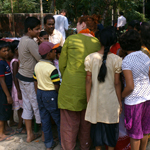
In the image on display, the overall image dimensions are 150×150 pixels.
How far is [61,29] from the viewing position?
5.46 meters

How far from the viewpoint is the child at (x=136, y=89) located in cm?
230

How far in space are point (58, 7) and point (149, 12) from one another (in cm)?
1320

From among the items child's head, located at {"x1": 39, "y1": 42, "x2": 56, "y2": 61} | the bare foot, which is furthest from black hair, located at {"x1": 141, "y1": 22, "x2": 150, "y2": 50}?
the bare foot

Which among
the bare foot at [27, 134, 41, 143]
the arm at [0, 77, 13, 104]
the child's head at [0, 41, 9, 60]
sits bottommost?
the bare foot at [27, 134, 41, 143]

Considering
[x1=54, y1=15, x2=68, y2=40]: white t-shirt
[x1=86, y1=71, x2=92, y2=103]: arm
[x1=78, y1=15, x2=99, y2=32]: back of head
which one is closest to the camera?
[x1=86, y1=71, x2=92, y2=103]: arm

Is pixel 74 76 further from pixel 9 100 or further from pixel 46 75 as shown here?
pixel 9 100

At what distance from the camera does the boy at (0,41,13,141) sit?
3.27 meters

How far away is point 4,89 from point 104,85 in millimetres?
1867

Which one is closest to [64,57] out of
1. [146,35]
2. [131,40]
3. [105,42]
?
[105,42]

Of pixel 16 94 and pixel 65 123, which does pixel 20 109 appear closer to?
pixel 16 94

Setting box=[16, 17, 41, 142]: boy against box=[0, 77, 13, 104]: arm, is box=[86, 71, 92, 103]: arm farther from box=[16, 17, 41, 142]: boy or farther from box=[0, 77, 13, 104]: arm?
box=[0, 77, 13, 104]: arm

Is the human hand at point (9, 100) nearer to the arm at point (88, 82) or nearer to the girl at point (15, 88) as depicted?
the girl at point (15, 88)

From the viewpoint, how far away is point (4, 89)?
Answer: 10.8ft

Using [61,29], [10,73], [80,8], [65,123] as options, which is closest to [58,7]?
[80,8]
